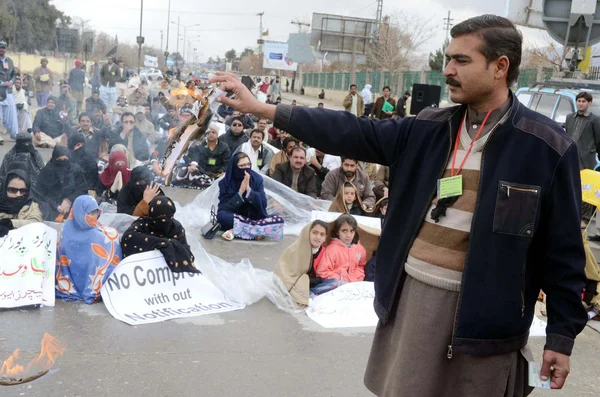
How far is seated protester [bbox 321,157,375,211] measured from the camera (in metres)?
9.55

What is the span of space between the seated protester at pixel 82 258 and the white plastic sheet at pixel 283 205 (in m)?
3.43

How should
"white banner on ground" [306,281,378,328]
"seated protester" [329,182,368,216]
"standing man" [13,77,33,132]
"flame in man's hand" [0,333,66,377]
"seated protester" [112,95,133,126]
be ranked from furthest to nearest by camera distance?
"standing man" [13,77,33,132]
"seated protester" [112,95,133,126]
"seated protester" [329,182,368,216]
"white banner on ground" [306,281,378,328]
"flame in man's hand" [0,333,66,377]

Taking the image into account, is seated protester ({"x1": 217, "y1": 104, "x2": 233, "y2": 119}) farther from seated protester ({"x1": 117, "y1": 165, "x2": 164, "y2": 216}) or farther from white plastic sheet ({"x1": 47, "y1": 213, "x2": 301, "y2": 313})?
white plastic sheet ({"x1": 47, "y1": 213, "x2": 301, "y2": 313})

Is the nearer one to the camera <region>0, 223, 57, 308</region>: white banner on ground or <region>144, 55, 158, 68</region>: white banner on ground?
<region>0, 223, 57, 308</region>: white banner on ground

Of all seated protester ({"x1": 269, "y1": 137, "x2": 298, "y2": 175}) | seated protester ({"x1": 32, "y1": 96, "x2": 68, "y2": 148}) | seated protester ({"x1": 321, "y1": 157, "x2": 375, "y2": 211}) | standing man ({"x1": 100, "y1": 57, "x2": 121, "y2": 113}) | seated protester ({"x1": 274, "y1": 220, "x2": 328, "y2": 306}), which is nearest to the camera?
seated protester ({"x1": 274, "y1": 220, "x2": 328, "y2": 306})

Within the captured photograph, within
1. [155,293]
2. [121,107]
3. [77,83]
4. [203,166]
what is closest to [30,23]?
[77,83]

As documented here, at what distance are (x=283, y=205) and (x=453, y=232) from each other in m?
7.62

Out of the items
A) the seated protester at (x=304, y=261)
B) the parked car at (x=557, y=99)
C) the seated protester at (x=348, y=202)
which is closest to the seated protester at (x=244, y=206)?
the seated protester at (x=348, y=202)

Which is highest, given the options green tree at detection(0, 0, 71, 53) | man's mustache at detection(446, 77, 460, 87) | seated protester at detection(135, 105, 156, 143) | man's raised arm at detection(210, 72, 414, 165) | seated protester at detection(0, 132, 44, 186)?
green tree at detection(0, 0, 71, 53)

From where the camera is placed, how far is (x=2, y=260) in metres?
5.79

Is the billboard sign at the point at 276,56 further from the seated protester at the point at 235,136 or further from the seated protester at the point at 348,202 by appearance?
the seated protester at the point at 348,202

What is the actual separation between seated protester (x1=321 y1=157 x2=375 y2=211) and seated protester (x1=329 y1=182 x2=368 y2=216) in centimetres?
13

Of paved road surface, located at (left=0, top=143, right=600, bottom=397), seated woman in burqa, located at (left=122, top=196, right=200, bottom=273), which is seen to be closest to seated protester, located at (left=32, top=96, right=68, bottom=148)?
seated woman in burqa, located at (left=122, top=196, right=200, bottom=273)

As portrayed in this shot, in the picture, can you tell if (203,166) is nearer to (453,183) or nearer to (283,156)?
(283,156)
